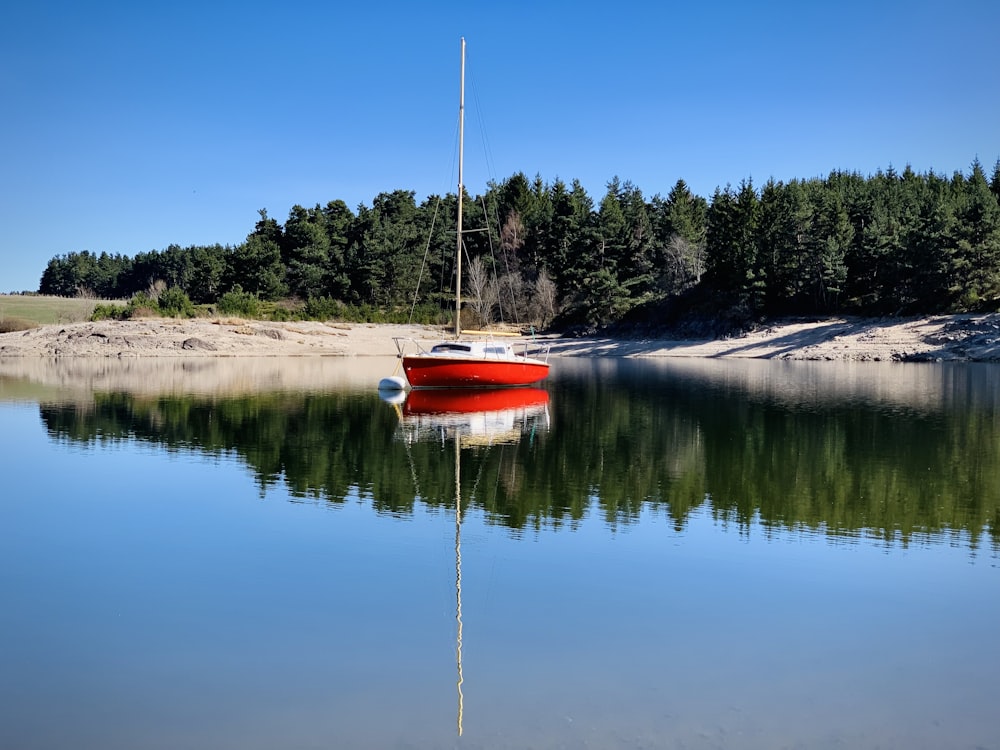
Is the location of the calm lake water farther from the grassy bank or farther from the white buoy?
the grassy bank

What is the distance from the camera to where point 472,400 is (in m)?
31.6

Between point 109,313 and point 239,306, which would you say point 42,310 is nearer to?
point 109,313

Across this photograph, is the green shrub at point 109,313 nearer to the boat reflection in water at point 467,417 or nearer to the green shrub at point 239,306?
the green shrub at point 239,306

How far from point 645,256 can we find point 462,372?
2147 inches

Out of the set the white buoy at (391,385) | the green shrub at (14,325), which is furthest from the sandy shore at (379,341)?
the white buoy at (391,385)

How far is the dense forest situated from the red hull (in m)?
25.2

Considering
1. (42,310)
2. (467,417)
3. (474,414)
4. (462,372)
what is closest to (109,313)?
(42,310)

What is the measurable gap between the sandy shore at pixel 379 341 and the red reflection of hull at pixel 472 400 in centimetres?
3239

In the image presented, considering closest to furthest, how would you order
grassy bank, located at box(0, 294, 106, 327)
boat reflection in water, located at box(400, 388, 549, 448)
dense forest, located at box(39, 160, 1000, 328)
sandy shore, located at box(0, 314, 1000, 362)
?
boat reflection in water, located at box(400, 388, 549, 448), sandy shore, located at box(0, 314, 1000, 362), dense forest, located at box(39, 160, 1000, 328), grassy bank, located at box(0, 294, 106, 327)

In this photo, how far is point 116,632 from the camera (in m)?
7.97

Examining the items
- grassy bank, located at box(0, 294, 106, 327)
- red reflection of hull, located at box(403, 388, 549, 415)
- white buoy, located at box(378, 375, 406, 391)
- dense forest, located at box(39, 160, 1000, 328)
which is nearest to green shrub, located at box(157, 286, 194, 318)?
dense forest, located at box(39, 160, 1000, 328)

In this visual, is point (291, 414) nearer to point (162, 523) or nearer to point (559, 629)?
point (162, 523)


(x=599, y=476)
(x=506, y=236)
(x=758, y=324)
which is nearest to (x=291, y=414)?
(x=599, y=476)

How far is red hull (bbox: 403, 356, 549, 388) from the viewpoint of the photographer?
33219 millimetres
